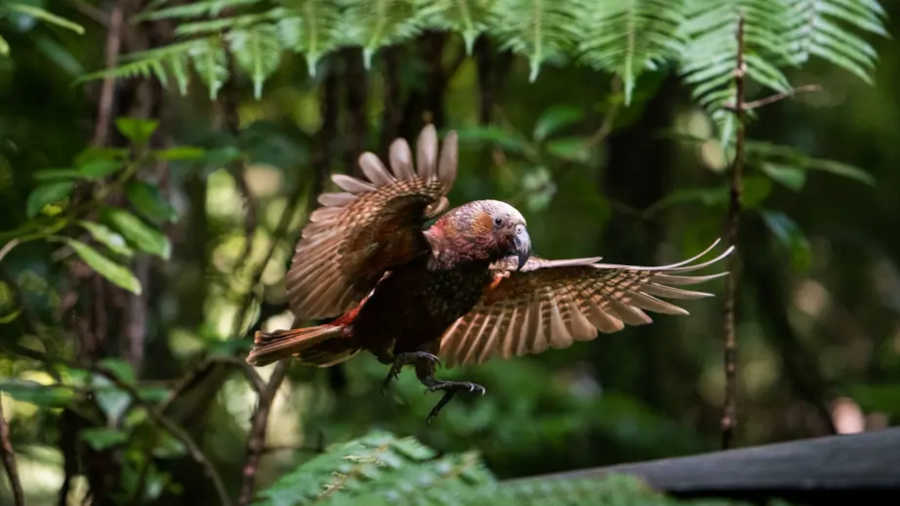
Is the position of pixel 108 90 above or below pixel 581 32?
below

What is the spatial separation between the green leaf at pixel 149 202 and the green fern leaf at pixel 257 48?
A: 37cm

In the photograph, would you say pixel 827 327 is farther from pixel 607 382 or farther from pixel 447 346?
pixel 447 346

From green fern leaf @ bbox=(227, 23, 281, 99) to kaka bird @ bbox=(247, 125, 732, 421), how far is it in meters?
0.52

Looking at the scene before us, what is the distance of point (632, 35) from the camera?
2561 mm

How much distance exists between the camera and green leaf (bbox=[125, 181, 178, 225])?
2.66 m

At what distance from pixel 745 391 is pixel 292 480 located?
160 inches

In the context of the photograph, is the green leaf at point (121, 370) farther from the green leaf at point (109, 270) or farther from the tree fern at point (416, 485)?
the tree fern at point (416, 485)

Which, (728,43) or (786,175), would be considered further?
(786,175)

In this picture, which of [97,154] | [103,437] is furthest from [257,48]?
[103,437]

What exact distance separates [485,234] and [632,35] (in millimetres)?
621

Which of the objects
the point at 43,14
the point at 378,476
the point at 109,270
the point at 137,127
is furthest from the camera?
the point at 137,127

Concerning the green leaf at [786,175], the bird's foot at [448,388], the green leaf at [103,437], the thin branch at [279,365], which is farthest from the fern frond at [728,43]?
the green leaf at [103,437]

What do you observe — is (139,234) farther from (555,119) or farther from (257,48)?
(555,119)

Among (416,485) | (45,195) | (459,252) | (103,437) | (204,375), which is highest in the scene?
(45,195)
